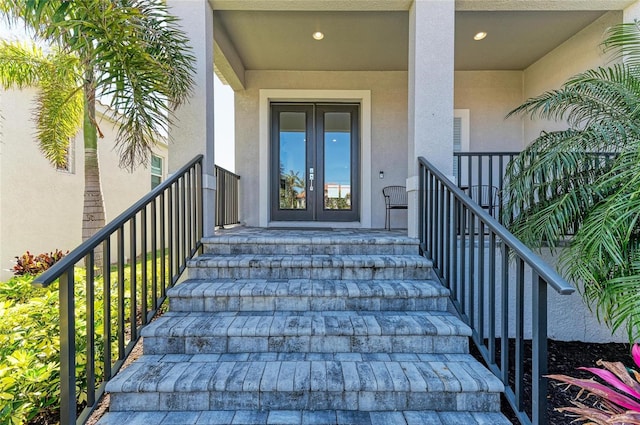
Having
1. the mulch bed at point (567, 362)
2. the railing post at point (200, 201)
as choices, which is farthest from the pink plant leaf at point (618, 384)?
the railing post at point (200, 201)

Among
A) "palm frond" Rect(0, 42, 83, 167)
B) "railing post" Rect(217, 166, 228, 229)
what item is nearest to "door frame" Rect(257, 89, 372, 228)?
"railing post" Rect(217, 166, 228, 229)

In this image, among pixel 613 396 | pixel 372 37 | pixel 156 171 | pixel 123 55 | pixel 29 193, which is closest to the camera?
pixel 613 396

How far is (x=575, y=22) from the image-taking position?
3955 mm

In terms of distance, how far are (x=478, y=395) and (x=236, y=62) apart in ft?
16.0

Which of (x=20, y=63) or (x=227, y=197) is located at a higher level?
(x=20, y=63)

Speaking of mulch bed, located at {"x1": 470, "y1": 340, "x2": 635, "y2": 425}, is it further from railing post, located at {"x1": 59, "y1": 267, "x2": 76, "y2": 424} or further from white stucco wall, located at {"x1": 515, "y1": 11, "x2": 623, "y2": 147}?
white stucco wall, located at {"x1": 515, "y1": 11, "x2": 623, "y2": 147}

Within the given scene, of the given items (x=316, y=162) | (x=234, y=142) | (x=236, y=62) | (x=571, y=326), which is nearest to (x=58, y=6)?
(x=236, y=62)

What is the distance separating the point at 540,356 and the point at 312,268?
5.43 ft

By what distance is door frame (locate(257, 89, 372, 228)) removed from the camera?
17.3ft

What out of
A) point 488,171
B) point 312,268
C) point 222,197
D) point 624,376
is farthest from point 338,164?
point 624,376

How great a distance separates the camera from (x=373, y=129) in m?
5.34

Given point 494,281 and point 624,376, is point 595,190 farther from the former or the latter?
point 624,376

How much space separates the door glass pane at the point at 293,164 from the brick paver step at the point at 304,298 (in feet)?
10.4

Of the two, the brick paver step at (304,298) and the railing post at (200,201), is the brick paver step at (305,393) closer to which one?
the brick paver step at (304,298)
